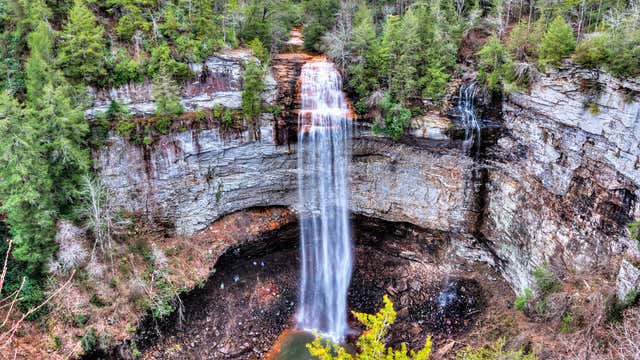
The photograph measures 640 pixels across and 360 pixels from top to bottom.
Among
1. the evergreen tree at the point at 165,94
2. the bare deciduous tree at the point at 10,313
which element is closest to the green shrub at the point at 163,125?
the evergreen tree at the point at 165,94

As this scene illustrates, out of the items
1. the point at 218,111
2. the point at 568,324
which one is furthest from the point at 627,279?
the point at 218,111

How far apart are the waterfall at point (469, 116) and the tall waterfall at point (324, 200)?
541 cm

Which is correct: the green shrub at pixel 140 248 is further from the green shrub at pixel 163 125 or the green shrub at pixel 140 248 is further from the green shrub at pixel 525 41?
the green shrub at pixel 525 41

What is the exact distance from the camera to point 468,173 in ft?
65.5

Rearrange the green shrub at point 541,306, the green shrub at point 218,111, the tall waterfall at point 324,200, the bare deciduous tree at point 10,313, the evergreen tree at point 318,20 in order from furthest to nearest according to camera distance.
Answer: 1. the evergreen tree at point 318,20
2. the tall waterfall at point 324,200
3. the green shrub at point 218,111
4. the green shrub at point 541,306
5. the bare deciduous tree at point 10,313

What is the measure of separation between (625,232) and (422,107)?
9577 millimetres

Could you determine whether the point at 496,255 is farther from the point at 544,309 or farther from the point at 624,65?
the point at 624,65

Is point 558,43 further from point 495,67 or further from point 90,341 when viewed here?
point 90,341

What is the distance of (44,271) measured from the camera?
16.3 metres

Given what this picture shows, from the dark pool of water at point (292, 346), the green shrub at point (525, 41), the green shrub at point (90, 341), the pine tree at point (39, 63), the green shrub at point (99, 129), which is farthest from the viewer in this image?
the dark pool of water at point (292, 346)

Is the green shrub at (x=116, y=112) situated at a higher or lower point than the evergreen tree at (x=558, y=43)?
lower

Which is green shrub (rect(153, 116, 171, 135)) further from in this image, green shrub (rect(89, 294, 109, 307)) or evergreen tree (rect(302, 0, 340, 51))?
evergreen tree (rect(302, 0, 340, 51))

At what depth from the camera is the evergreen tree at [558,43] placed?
15.8 meters

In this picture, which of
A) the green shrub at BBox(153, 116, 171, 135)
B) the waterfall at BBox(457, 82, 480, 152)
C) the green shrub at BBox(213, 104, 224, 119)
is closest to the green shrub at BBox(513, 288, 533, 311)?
the waterfall at BBox(457, 82, 480, 152)
